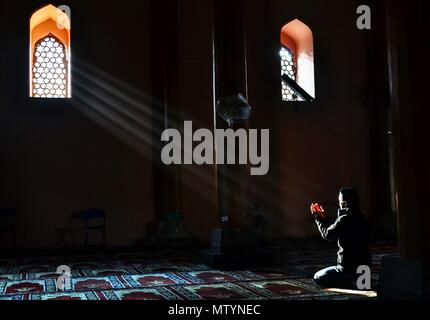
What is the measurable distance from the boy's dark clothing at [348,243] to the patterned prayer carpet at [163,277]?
7.0 inches

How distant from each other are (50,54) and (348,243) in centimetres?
703

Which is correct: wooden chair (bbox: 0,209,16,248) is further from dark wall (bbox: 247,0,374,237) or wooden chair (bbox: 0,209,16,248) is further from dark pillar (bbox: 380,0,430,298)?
dark pillar (bbox: 380,0,430,298)

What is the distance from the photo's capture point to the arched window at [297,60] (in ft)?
35.2

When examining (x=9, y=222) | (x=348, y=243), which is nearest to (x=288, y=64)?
(x=9, y=222)

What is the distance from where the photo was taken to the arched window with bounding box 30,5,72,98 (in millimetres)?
9609

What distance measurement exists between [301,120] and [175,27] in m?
3.03

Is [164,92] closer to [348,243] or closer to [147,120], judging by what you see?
[147,120]

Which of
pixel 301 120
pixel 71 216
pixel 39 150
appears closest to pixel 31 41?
pixel 39 150

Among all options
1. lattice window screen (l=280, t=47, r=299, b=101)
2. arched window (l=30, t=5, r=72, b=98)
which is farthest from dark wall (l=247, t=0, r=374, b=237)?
arched window (l=30, t=5, r=72, b=98)

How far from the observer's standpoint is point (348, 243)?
478cm

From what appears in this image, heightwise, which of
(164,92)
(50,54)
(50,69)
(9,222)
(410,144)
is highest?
(50,54)

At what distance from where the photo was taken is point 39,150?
9.31 metres

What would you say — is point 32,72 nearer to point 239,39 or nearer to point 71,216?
point 71,216

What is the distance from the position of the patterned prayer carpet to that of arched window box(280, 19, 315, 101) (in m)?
3.66
